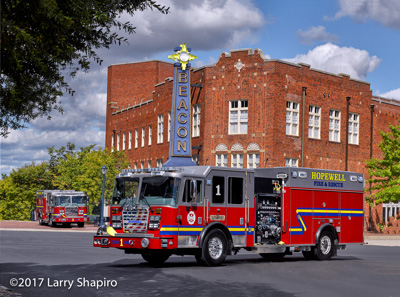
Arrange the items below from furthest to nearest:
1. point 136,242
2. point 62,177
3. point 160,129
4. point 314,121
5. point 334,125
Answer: point 62,177, point 160,129, point 334,125, point 314,121, point 136,242

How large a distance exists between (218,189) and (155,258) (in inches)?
106

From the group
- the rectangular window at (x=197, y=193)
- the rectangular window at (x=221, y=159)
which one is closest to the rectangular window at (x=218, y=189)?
the rectangular window at (x=197, y=193)

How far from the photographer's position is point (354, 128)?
4869cm

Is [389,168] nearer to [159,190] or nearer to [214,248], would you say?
[214,248]

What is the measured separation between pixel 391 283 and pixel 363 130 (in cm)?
3581

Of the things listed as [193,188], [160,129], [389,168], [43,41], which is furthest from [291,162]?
[43,41]

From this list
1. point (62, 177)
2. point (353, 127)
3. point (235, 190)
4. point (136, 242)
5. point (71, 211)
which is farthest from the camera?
point (62, 177)

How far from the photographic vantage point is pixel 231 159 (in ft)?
142

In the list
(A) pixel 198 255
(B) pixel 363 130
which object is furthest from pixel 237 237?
(B) pixel 363 130

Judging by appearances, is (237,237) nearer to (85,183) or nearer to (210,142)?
Answer: (210,142)

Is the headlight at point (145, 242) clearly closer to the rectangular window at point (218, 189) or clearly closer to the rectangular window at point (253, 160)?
the rectangular window at point (218, 189)

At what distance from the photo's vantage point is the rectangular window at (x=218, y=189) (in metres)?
18.1

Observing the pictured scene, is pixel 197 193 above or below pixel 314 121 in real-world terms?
below

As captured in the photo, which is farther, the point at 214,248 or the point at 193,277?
the point at 214,248
